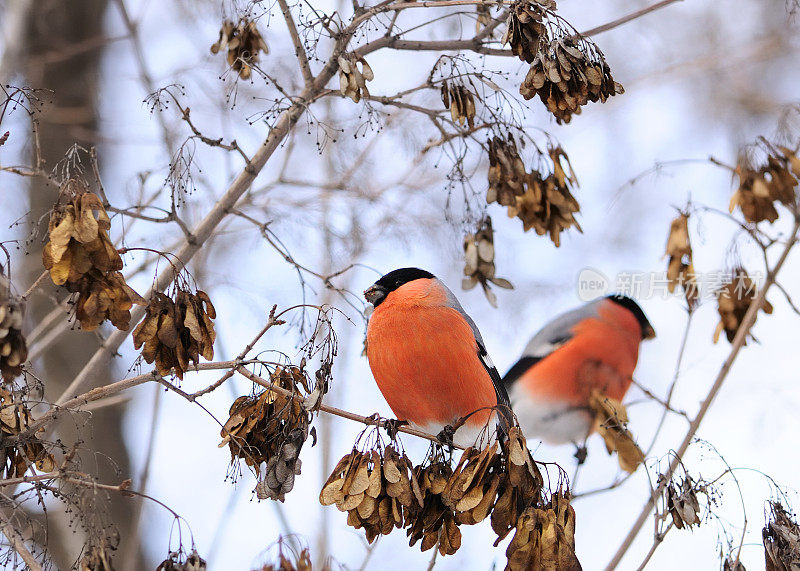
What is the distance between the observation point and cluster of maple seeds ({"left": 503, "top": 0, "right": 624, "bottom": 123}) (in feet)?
4.76

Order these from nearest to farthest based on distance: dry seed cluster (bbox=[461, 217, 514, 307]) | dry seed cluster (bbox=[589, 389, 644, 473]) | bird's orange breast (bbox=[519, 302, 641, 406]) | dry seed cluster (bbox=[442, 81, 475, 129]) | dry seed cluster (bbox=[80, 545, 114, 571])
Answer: dry seed cluster (bbox=[80, 545, 114, 571]), dry seed cluster (bbox=[442, 81, 475, 129]), dry seed cluster (bbox=[461, 217, 514, 307]), dry seed cluster (bbox=[589, 389, 644, 473]), bird's orange breast (bbox=[519, 302, 641, 406])

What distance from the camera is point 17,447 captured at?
136 centimetres

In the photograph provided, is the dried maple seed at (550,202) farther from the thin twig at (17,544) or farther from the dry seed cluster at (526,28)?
the thin twig at (17,544)

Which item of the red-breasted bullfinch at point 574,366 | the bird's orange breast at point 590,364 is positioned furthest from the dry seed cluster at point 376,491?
the bird's orange breast at point 590,364

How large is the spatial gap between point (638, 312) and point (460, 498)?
8.59ft

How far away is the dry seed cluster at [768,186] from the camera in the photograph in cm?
206

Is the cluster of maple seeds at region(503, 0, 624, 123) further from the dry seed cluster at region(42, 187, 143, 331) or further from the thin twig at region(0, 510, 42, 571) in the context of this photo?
the thin twig at region(0, 510, 42, 571)

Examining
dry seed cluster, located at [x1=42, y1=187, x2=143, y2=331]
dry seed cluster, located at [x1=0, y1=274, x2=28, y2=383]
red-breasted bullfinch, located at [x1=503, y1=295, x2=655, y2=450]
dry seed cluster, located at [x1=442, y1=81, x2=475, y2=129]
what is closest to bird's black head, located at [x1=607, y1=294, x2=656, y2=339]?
red-breasted bullfinch, located at [x1=503, y1=295, x2=655, y2=450]

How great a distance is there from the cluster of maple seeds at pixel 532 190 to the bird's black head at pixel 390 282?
0.47m

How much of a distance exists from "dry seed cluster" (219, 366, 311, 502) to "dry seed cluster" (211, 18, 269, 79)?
0.74 m

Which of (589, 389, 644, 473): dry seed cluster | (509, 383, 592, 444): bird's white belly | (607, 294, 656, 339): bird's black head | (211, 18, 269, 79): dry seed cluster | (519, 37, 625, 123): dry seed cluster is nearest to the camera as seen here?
(519, 37, 625, 123): dry seed cluster

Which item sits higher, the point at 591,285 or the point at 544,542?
the point at 591,285

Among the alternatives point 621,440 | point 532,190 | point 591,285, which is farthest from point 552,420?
point 532,190

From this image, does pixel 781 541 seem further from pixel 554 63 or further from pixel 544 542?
pixel 554 63
